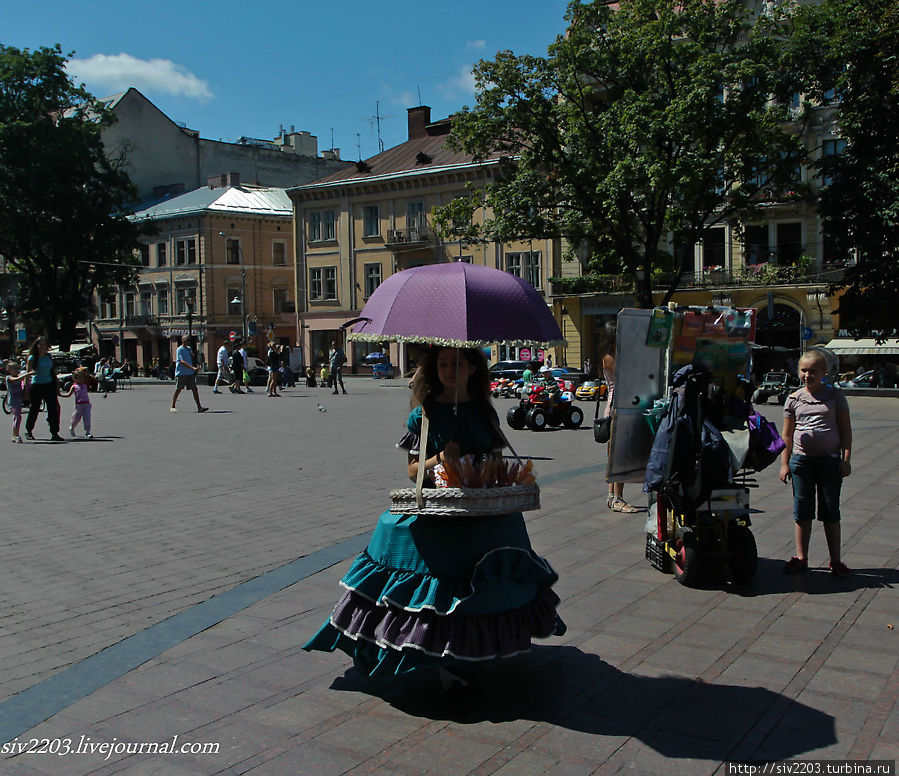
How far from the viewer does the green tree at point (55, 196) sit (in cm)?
4544

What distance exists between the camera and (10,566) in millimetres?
6621

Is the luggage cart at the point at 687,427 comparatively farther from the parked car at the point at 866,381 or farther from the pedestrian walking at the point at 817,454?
the parked car at the point at 866,381

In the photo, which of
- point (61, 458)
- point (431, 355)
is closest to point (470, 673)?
point (431, 355)

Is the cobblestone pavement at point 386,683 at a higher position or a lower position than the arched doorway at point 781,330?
lower

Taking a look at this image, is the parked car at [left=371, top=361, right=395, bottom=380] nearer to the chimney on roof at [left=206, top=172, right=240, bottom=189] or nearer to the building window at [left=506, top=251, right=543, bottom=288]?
the building window at [left=506, top=251, right=543, bottom=288]

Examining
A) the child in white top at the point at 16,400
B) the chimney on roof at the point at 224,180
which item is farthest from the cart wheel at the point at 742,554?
the chimney on roof at the point at 224,180

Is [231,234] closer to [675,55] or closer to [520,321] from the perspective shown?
[675,55]

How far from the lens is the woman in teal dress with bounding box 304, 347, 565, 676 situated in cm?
391

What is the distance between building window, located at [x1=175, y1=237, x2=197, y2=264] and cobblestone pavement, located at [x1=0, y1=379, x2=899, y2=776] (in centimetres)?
5754

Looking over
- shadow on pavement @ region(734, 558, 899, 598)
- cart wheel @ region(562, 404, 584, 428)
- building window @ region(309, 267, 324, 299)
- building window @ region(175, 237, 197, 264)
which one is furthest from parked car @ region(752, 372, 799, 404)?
building window @ region(175, 237, 197, 264)

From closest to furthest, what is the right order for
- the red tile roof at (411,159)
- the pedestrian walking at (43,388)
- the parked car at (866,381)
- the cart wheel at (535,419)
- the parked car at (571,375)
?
the pedestrian walking at (43,388), the cart wheel at (535,419), the parked car at (866,381), the parked car at (571,375), the red tile roof at (411,159)

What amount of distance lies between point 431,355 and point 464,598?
1.12m

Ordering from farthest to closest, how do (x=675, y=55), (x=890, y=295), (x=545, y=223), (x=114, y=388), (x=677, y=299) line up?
(x=677, y=299)
(x=114, y=388)
(x=545, y=223)
(x=675, y=55)
(x=890, y=295)

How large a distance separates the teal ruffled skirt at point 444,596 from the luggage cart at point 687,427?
2.05 meters
